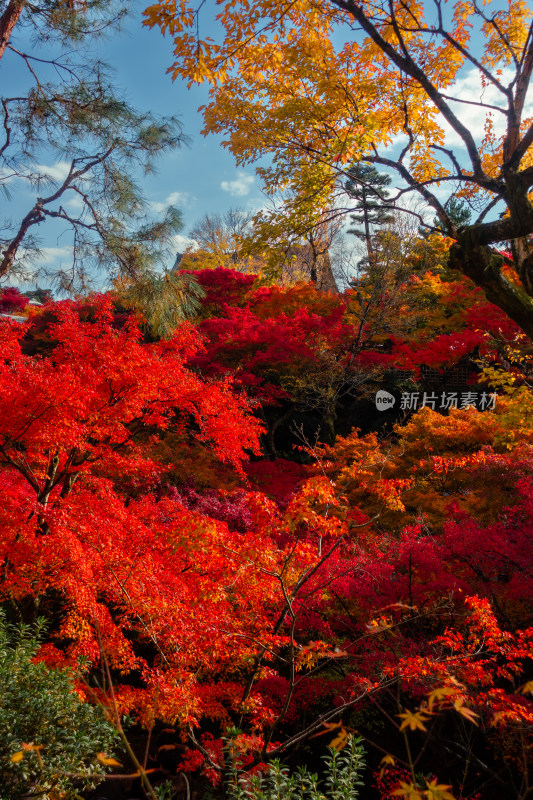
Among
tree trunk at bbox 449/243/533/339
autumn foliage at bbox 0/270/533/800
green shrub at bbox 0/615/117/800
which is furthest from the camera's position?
autumn foliage at bbox 0/270/533/800

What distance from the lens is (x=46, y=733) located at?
126 inches

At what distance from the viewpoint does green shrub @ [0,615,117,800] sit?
2.94 m

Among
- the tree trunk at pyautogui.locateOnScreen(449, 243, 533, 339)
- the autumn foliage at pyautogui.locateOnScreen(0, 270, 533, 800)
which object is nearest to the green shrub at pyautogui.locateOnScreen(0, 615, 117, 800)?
the autumn foliage at pyautogui.locateOnScreen(0, 270, 533, 800)

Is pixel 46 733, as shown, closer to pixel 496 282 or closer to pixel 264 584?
pixel 264 584

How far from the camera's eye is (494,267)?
10.4 ft

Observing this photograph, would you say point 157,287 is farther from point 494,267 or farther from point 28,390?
point 494,267

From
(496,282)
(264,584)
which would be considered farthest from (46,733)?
(496,282)

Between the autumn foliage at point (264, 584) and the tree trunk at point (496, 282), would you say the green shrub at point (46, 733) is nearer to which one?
the autumn foliage at point (264, 584)

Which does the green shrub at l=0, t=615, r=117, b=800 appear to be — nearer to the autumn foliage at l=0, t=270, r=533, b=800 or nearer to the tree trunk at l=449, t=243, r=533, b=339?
the autumn foliage at l=0, t=270, r=533, b=800

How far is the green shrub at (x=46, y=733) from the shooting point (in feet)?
9.64

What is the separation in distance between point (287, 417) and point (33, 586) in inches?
395

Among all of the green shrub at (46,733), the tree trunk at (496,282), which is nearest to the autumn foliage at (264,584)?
the green shrub at (46,733)

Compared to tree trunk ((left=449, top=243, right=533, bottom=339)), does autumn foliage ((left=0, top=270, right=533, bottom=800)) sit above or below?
below

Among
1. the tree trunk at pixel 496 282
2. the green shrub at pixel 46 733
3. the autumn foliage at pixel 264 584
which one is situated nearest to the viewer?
the green shrub at pixel 46 733
